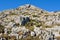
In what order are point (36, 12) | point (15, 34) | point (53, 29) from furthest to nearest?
point (36, 12)
point (53, 29)
point (15, 34)

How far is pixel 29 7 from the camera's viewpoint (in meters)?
122

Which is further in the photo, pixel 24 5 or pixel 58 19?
pixel 24 5

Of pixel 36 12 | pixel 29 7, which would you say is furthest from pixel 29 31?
pixel 29 7

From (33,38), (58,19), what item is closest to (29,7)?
(58,19)

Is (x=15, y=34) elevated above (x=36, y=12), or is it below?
below

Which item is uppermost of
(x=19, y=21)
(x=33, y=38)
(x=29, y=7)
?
(x=29, y=7)

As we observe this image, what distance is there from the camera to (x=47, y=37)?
61781mm

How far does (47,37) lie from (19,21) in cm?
2321

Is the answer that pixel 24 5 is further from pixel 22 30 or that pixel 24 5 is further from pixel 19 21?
pixel 22 30

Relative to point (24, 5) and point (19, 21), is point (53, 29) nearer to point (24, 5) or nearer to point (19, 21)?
point (19, 21)

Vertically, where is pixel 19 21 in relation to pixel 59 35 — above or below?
above

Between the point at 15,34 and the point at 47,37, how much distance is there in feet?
35.1

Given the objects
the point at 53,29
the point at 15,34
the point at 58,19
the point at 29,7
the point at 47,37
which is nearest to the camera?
the point at 47,37

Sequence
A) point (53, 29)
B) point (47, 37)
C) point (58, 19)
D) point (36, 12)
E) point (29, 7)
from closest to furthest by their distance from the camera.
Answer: point (47, 37)
point (53, 29)
point (58, 19)
point (36, 12)
point (29, 7)
